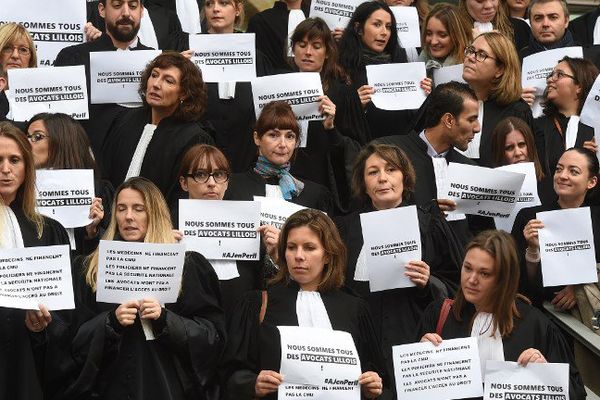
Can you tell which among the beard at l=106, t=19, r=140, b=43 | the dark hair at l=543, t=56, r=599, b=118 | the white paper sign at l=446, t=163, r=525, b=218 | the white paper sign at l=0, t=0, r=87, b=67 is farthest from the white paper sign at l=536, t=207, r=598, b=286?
the white paper sign at l=0, t=0, r=87, b=67

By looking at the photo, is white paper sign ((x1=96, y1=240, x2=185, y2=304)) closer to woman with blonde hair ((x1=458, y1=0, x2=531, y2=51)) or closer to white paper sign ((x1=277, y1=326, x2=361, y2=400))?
white paper sign ((x1=277, y1=326, x2=361, y2=400))

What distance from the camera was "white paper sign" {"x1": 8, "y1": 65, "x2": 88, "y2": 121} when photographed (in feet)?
39.6

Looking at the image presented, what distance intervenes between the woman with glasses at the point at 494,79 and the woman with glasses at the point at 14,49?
10.8 ft

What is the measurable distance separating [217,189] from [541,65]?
368cm

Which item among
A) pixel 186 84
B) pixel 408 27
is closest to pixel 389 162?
pixel 186 84

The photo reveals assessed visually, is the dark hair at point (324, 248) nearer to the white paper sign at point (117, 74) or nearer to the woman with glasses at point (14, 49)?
the white paper sign at point (117, 74)

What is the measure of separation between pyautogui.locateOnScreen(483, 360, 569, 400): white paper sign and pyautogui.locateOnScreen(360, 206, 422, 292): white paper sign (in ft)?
3.22

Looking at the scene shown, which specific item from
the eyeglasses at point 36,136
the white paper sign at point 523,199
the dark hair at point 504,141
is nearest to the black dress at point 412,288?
the white paper sign at point 523,199

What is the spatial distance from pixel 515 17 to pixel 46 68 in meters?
4.80

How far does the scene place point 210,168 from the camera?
1070 cm

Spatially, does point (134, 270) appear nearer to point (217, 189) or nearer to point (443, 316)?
point (217, 189)

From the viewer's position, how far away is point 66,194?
35.5ft

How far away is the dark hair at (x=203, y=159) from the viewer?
35.2ft

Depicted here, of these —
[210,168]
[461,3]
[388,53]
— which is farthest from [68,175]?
[461,3]
